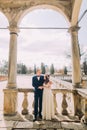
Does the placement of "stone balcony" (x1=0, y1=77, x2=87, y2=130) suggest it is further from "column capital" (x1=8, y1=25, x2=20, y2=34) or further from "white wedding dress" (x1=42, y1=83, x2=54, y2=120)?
"column capital" (x1=8, y1=25, x2=20, y2=34)

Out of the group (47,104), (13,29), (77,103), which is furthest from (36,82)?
(13,29)

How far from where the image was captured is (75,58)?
23.9 feet

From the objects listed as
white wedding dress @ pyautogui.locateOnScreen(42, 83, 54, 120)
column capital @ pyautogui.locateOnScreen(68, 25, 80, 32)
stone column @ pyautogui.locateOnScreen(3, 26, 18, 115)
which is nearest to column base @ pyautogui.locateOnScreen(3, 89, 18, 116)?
stone column @ pyautogui.locateOnScreen(3, 26, 18, 115)

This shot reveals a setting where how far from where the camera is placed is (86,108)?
19.7 ft

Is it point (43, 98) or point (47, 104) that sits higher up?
point (43, 98)

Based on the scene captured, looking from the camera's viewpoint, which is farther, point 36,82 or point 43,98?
point 36,82

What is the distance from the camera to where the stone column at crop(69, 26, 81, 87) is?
23.5ft

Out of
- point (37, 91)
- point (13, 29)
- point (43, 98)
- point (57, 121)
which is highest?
point (13, 29)

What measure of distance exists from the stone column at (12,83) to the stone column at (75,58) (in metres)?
2.04

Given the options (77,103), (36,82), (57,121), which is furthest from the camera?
(77,103)

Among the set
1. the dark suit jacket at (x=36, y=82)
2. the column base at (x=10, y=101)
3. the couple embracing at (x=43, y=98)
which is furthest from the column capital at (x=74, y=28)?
the column base at (x=10, y=101)

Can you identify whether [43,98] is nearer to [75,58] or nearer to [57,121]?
[57,121]

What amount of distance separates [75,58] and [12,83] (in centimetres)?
238

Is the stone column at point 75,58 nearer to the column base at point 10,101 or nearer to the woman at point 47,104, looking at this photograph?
the woman at point 47,104
